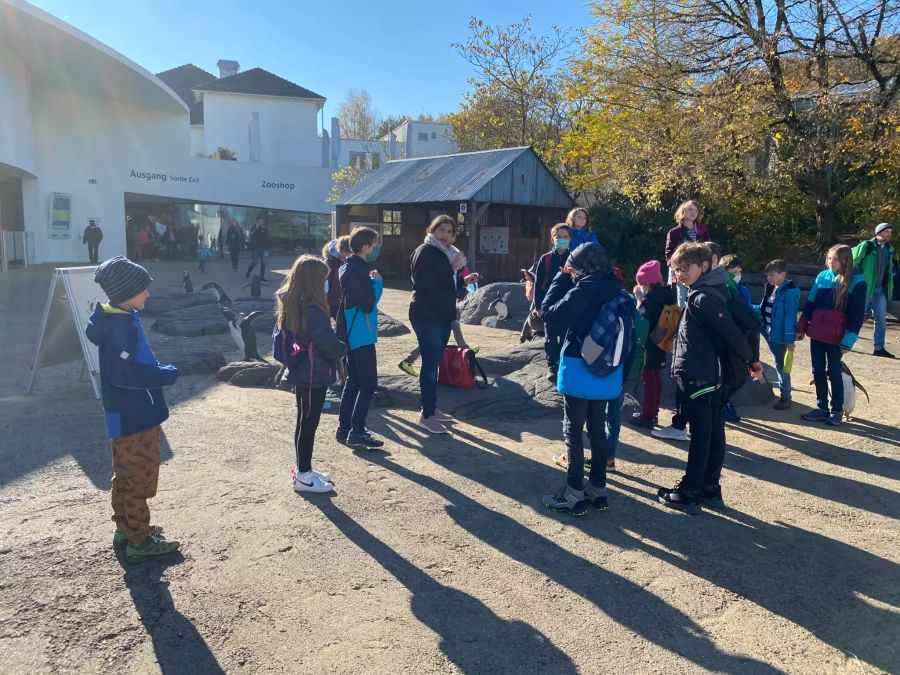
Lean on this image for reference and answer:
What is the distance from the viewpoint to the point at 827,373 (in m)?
6.27

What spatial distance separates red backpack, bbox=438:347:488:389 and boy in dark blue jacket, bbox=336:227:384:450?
5.17 feet

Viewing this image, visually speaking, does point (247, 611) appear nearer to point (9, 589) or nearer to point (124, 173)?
point (9, 589)

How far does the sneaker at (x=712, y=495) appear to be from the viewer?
429 centimetres

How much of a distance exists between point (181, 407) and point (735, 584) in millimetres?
5192

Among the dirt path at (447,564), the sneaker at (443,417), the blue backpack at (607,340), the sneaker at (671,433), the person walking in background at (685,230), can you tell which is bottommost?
the dirt path at (447,564)

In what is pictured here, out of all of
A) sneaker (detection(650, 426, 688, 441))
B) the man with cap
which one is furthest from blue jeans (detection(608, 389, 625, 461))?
the man with cap

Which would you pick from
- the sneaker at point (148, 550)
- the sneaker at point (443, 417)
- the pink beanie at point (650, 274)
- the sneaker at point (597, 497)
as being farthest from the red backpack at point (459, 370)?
the sneaker at point (148, 550)

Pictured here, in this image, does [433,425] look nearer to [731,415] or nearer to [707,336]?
[707,336]

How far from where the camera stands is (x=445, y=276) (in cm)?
544

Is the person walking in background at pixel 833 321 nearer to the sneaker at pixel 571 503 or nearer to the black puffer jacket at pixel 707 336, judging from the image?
the black puffer jacket at pixel 707 336

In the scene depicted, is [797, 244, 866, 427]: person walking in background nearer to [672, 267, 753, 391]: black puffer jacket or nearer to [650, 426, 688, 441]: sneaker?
[650, 426, 688, 441]: sneaker

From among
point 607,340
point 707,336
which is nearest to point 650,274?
point 707,336

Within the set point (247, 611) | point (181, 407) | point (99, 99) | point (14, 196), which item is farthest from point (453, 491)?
point (99, 99)

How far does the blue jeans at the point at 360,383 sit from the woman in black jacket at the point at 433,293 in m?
0.48
